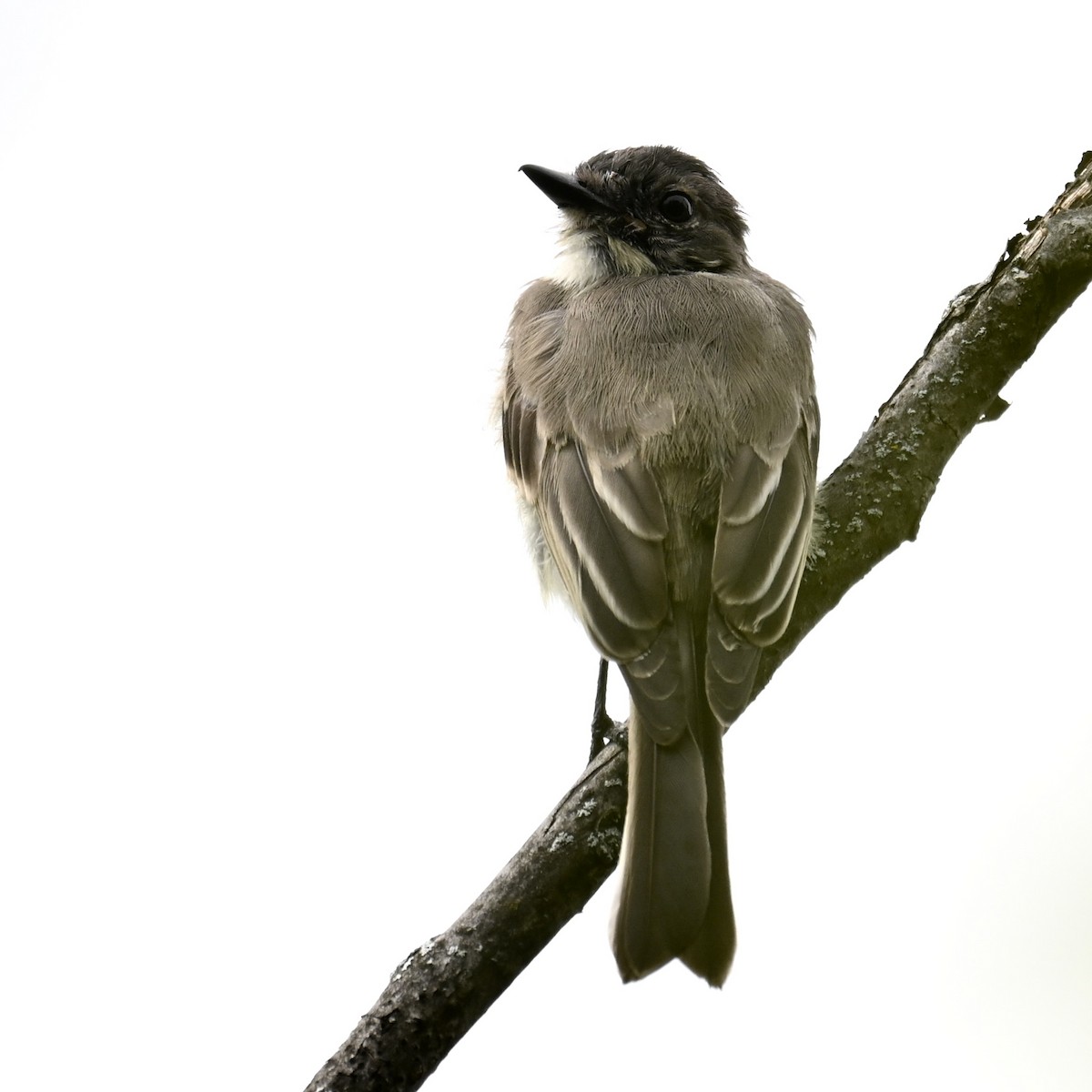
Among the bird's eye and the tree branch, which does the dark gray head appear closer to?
the bird's eye

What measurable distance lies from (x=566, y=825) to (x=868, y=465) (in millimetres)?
1695

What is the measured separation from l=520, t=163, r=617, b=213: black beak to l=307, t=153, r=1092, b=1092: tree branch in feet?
5.46

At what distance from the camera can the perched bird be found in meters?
3.54

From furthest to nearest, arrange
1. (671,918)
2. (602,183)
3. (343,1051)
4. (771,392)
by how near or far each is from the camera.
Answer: (602,183)
(771,392)
(671,918)
(343,1051)

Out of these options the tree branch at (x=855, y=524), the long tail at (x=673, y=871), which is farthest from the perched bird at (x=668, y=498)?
the tree branch at (x=855, y=524)

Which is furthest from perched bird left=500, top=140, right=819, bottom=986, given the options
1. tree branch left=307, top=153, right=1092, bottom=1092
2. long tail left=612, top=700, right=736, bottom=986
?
tree branch left=307, top=153, right=1092, bottom=1092

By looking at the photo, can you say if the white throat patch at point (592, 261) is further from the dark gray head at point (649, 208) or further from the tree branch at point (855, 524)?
the tree branch at point (855, 524)

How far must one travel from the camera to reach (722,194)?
240 inches

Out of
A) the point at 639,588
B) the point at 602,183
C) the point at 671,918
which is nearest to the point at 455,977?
the point at 671,918

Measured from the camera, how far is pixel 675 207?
5805mm

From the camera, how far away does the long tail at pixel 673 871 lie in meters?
3.46

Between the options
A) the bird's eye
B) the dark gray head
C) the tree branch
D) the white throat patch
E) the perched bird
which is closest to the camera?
the tree branch

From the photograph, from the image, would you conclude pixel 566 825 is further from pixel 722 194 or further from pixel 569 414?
pixel 722 194

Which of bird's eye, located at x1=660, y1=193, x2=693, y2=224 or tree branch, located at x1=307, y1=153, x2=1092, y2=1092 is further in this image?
bird's eye, located at x1=660, y1=193, x2=693, y2=224
